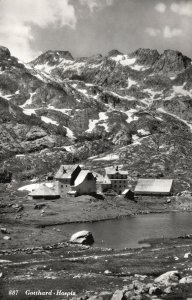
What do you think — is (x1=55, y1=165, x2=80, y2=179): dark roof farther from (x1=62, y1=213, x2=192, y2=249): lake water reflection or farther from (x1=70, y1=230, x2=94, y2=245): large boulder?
(x1=70, y1=230, x2=94, y2=245): large boulder

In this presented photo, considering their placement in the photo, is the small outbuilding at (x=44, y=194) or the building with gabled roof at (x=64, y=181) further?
the building with gabled roof at (x=64, y=181)

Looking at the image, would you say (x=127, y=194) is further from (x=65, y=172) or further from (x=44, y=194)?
(x=44, y=194)

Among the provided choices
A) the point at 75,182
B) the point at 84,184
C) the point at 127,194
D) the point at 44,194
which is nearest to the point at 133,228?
the point at 44,194

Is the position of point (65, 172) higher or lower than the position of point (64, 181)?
higher

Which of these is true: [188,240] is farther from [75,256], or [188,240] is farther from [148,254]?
[75,256]

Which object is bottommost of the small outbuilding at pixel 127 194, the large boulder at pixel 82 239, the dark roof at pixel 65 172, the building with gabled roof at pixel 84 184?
the large boulder at pixel 82 239

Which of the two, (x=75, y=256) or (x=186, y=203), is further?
(x=186, y=203)

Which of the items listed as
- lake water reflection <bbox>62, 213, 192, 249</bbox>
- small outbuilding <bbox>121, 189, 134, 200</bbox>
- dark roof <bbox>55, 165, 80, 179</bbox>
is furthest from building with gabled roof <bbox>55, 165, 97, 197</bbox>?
lake water reflection <bbox>62, 213, 192, 249</bbox>

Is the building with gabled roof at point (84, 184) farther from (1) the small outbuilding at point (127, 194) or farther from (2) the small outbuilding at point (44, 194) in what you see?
(2) the small outbuilding at point (44, 194)

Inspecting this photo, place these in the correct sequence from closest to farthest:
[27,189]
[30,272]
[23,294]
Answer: [23,294], [30,272], [27,189]

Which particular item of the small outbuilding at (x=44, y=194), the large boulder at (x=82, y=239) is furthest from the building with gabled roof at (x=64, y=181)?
the large boulder at (x=82, y=239)

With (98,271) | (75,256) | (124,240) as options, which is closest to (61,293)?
(98,271)
